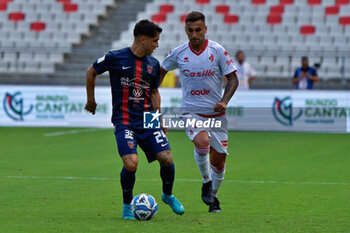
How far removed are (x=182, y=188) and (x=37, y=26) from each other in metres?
19.3

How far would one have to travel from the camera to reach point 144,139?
23.0 feet

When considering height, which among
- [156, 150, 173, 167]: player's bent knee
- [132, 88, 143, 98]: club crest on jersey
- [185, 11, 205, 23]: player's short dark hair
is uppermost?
[185, 11, 205, 23]: player's short dark hair

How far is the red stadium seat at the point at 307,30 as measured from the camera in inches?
975

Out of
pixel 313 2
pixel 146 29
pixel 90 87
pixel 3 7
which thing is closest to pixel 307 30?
pixel 313 2

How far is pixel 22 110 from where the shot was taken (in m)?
20.2

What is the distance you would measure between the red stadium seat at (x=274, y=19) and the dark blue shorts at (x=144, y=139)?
62.3 feet

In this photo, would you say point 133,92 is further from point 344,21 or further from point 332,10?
point 332,10

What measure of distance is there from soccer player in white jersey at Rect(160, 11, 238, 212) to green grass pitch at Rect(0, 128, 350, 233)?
1.64 ft

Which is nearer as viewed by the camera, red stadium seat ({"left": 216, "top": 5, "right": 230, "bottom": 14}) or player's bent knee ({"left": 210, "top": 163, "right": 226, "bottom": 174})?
player's bent knee ({"left": 210, "top": 163, "right": 226, "bottom": 174})

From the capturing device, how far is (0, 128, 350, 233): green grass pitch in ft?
21.7

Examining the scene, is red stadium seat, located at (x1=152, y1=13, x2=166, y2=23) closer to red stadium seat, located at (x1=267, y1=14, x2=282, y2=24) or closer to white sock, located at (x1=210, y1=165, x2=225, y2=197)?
red stadium seat, located at (x1=267, y1=14, x2=282, y2=24)

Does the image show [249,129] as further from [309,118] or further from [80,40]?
[80,40]

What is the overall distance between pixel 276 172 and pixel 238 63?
342 inches

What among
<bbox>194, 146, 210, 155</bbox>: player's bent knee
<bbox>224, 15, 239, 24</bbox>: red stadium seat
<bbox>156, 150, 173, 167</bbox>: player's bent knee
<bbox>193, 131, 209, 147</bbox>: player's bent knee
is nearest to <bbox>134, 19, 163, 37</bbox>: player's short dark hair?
<bbox>156, 150, 173, 167</bbox>: player's bent knee
